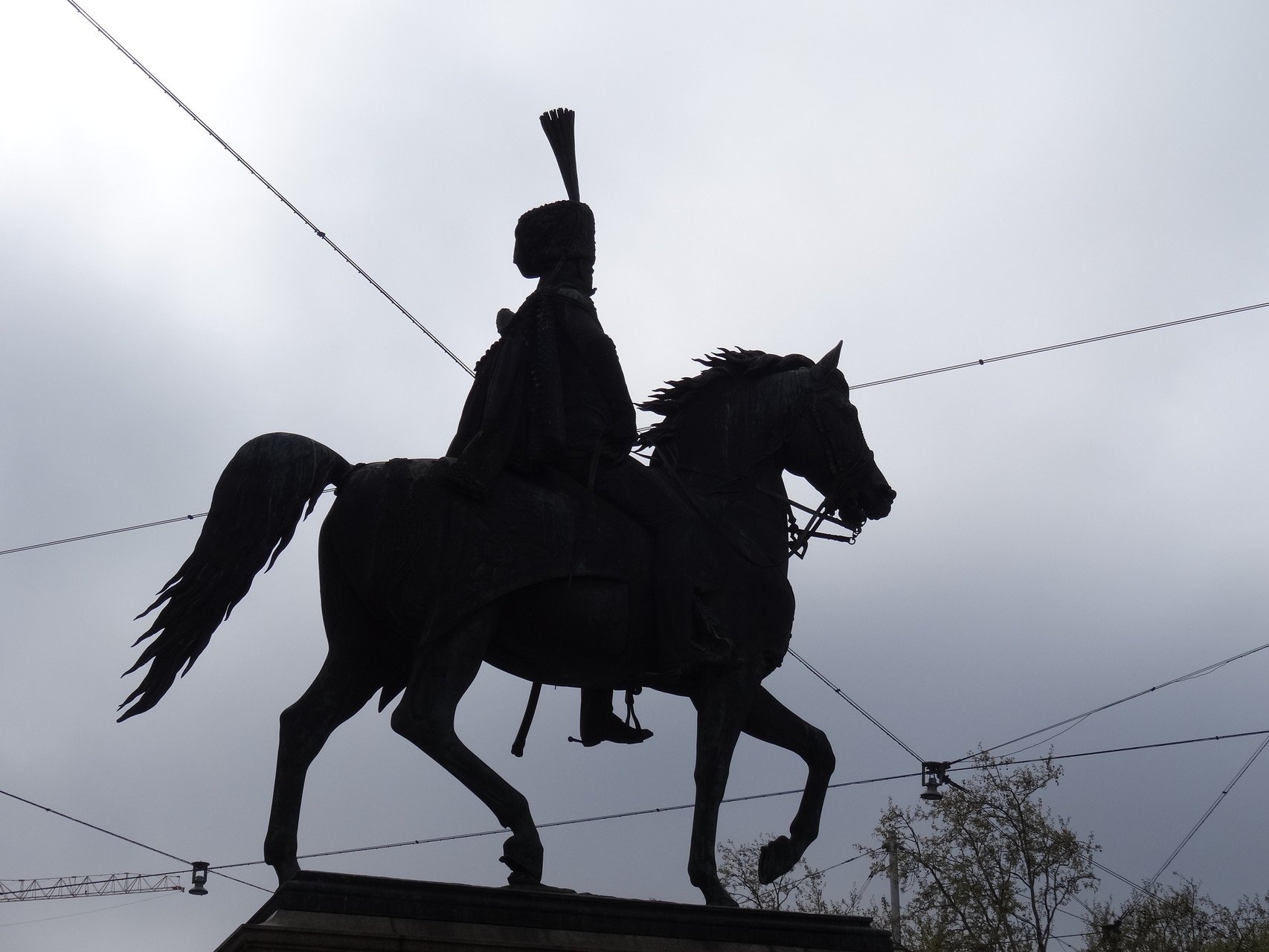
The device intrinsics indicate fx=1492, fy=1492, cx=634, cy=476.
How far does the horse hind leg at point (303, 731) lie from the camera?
773 cm

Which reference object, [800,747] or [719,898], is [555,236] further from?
[719,898]

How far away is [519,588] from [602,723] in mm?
1361

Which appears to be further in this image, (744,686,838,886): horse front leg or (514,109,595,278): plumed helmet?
(514,109,595,278): plumed helmet

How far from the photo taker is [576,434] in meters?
8.49

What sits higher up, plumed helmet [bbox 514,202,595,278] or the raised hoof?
plumed helmet [bbox 514,202,595,278]

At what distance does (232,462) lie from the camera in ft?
25.8

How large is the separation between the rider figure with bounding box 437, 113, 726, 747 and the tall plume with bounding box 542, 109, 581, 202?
1.77 ft

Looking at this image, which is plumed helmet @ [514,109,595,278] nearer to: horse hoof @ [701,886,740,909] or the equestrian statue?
the equestrian statue

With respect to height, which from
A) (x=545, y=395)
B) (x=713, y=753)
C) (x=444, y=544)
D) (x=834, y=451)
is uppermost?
(x=834, y=451)

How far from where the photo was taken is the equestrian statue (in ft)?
25.4

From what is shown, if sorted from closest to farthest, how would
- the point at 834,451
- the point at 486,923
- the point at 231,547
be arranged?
the point at 486,923, the point at 231,547, the point at 834,451

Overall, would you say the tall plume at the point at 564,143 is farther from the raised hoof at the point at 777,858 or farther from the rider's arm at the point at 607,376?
the raised hoof at the point at 777,858

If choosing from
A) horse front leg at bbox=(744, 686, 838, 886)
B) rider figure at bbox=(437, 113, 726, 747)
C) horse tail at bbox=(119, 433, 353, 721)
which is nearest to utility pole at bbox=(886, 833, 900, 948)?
horse front leg at bbox=(744, 686, 838, 886)

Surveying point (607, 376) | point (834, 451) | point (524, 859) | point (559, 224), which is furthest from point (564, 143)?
point (524, 859)
